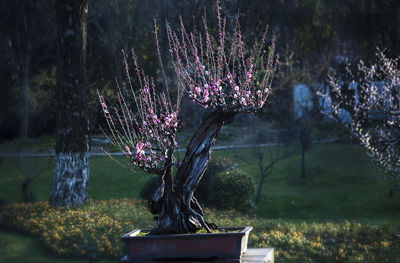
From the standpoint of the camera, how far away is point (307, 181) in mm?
19172

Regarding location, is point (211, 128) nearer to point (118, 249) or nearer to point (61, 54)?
point (118, 249)

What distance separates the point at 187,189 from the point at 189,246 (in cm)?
88

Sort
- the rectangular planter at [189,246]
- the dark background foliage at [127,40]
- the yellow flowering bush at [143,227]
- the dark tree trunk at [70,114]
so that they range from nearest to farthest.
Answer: the rectangular planter at [189,246] < the yellow flowering bush at [143,227] < the dark tree trunk at [70,114] < the dark background foliage at [127,40]

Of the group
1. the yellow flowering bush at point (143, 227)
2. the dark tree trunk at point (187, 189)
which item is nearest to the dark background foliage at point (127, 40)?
the yellow flowering bush at point (143, 227)

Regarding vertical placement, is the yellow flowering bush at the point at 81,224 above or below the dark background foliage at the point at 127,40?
below

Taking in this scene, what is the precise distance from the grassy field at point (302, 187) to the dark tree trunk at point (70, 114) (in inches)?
106

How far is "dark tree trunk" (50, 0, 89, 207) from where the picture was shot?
12070 millimetres

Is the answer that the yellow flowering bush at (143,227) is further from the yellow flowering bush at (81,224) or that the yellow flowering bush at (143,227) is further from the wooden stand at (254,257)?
the wooden stand at (254,257)

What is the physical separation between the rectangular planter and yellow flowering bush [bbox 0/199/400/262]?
3240 mm

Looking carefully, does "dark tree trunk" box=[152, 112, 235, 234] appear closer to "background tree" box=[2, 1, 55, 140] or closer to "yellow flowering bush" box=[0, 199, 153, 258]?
"yellow flowering bush" box=[0, 199, 153, 258]

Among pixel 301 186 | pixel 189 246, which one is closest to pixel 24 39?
pixel 301 186

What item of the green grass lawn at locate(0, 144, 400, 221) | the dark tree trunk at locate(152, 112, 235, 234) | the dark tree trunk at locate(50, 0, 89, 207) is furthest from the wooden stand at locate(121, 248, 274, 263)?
the green grass lawn at locate(0, 144, 400, 221)

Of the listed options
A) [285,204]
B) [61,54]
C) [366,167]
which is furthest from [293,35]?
[61,54]

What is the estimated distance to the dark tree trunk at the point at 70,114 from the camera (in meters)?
12.1
